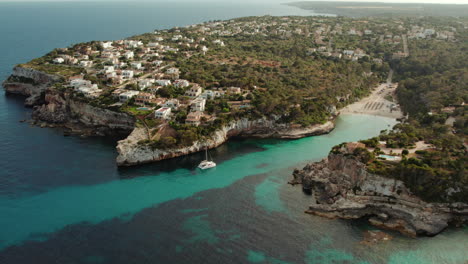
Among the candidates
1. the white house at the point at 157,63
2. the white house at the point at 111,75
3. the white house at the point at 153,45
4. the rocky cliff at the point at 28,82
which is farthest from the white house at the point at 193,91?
the white house at the point at 153,45

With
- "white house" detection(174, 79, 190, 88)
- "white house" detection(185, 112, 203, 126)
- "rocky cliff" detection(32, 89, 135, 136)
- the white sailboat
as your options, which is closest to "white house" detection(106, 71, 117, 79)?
"rocky cliff" detection(32, 89, 135, 136)

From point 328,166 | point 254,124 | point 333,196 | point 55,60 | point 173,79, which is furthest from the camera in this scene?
point 55,60

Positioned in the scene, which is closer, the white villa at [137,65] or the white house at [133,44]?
the white villa at [137,65]

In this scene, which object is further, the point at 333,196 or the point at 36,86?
the point at 36,86

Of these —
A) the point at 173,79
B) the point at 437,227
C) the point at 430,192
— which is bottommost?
the point at 437,227

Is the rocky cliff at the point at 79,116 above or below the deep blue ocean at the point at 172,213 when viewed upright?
above

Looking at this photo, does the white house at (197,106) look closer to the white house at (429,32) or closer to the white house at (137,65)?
the white house at (137,65)

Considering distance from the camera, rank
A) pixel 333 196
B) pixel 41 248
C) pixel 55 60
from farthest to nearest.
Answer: pixel 55 60
pixel 333 196
pixel 41 248

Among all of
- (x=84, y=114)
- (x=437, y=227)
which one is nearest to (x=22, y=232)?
(x=84, y=114)

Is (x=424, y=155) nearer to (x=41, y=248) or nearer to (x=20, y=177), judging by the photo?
(x=41, y=248)
